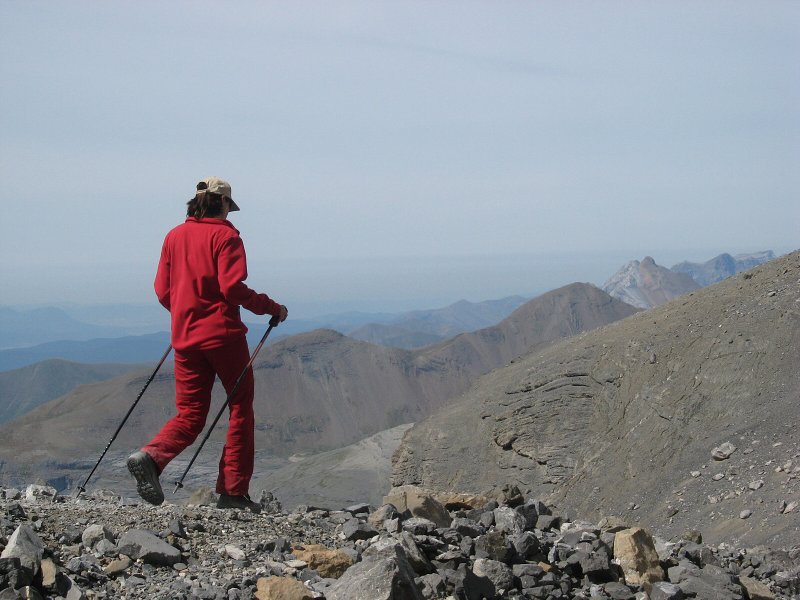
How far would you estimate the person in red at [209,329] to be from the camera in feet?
20.7

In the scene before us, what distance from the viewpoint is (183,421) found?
6.48 meters

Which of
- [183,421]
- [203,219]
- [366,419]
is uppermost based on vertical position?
[203,219]

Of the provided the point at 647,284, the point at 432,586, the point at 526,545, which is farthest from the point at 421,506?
the point at 647,284

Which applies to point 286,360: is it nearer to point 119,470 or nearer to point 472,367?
point 472,367

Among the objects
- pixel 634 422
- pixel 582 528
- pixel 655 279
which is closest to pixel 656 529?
pixel 634 422

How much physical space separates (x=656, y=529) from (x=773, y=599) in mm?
6266

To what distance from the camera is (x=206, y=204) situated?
6.54m

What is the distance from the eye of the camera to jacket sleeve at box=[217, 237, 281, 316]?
623 centimetres

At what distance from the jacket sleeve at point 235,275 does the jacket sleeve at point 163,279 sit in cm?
60

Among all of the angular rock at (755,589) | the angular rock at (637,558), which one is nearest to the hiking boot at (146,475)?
the angular rock at (637,558)

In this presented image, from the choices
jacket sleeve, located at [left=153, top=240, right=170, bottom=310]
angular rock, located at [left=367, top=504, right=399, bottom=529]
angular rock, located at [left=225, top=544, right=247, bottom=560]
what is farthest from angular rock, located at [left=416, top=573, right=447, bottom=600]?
jacket sleeve, located at [left=153, top=240, right=170, bottom=310]

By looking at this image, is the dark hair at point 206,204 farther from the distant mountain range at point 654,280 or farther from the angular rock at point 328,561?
the distant mountain range at point 654,280

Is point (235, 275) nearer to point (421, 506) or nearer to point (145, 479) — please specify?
point (145, 479)

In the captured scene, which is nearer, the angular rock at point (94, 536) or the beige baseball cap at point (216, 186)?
the angular rock at point (94, 536)
